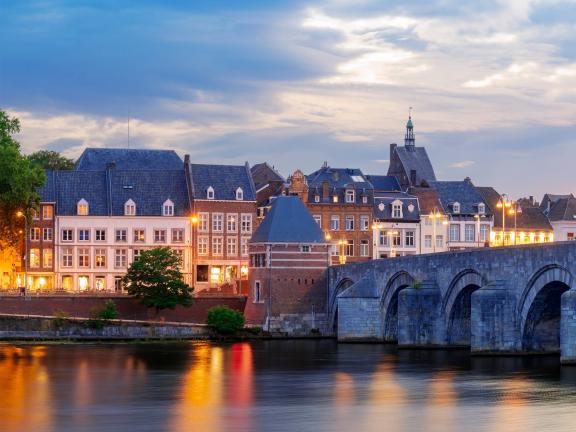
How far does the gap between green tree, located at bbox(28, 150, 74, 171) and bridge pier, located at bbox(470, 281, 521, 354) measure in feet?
243

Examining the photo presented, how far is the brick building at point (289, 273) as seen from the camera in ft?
354

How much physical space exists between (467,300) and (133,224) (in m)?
42.6

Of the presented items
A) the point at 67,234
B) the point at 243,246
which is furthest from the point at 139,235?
the point at 243,246

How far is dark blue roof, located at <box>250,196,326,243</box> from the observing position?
108375mm

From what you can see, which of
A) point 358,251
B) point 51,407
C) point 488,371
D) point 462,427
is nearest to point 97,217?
point 358,251

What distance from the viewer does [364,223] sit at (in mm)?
132500

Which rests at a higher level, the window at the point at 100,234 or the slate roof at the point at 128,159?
the slate roof at the point at 128,159

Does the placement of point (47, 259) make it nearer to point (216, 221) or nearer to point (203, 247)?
point (203, 247)

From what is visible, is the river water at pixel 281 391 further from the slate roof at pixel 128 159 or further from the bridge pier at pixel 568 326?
the slate roof at pixel 128 159

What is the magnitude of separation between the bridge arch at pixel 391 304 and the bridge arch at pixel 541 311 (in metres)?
19.4

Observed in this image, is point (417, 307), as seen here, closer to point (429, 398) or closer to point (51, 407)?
point (429, 398)

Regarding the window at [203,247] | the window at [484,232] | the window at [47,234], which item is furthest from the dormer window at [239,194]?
the window at [484,232]

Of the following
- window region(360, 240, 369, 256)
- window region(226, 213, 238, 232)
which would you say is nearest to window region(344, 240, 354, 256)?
window region(360, 240, 369, 256)

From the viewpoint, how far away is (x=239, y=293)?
379ft
